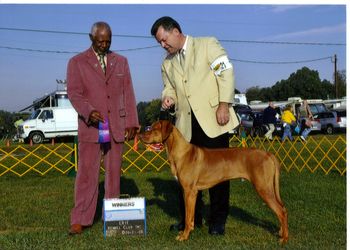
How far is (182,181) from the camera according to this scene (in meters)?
4.61

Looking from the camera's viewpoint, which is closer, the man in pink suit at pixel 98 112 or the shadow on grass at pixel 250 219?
the man in pink suit at pixel 98 112

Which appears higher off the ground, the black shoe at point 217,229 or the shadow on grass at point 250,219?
the black shoe at point 217,229

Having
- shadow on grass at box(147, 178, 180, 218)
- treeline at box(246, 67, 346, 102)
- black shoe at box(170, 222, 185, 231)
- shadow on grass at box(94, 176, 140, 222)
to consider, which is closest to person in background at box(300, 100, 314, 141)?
shadow on grass at box(147, 178, 180, 218)

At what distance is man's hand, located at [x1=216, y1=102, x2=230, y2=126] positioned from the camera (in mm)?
4590

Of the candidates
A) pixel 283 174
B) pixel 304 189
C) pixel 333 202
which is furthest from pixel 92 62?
pixel 283 174

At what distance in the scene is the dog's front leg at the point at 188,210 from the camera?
4.58 metres

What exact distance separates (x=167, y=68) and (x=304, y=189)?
3.91m

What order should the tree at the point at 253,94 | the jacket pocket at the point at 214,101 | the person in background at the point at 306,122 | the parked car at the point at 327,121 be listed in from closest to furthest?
the jacket pocket at the point at 214,101
the person in background at the point at 306,122
the parked car at the point at 327,121
the tree at the point at 253,94

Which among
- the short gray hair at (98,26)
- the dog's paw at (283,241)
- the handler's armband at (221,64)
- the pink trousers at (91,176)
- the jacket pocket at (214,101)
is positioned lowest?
the dog's paw at (283,241)

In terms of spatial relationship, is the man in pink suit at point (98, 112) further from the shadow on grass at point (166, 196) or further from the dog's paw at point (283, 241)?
Result: the dog's paw at point (283, 241)

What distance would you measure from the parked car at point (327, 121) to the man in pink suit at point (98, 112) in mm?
24914

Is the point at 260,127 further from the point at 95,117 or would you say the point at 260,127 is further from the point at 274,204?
the point at 95,117

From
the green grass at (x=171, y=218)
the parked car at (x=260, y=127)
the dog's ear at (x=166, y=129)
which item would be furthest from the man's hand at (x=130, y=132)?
the parked car at (x=260, y=127)

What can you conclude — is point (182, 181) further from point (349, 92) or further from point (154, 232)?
point (349, 92)
